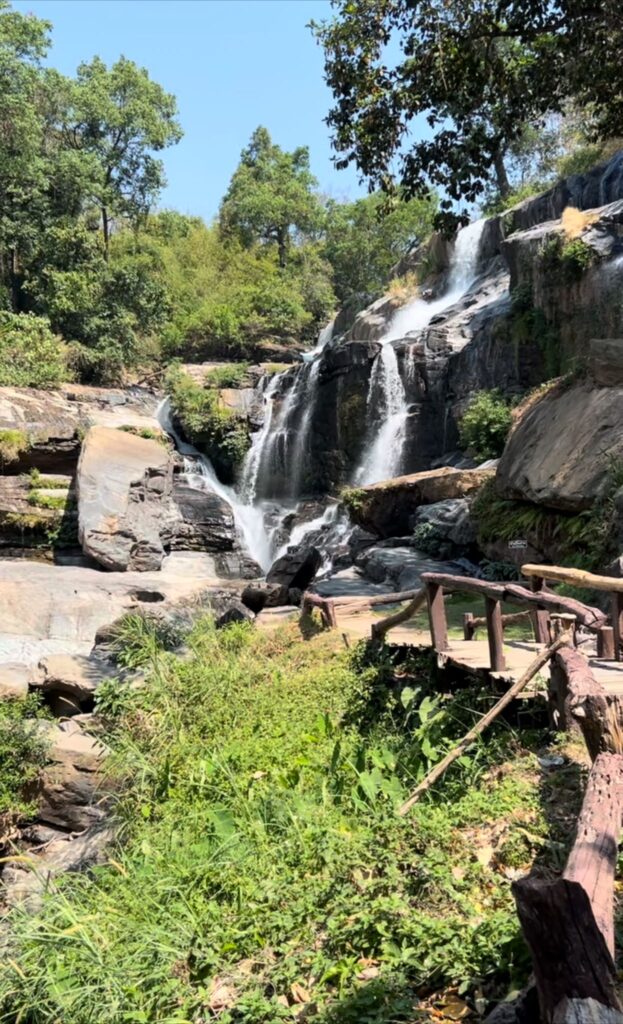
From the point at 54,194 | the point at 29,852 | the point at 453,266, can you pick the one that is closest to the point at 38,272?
the point at 54,194

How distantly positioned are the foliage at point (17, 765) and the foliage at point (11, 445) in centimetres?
1288

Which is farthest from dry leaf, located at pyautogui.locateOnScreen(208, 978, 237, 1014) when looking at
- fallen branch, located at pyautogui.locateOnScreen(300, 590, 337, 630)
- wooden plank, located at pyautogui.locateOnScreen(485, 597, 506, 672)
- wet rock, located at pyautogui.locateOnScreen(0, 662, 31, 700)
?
wet rock, located at pyautogui.locateOnScreen(0, 662, 31, 700)

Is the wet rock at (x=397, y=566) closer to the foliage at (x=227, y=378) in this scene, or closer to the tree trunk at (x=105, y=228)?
the foliage at (x=227, y=378)

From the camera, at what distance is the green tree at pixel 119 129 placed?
3291 centimetres

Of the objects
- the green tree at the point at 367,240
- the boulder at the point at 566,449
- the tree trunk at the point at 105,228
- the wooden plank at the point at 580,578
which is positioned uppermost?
the green tree at the point at 367,240

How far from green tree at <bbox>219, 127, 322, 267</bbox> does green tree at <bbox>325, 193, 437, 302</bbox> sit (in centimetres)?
264

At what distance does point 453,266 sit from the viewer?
1161 inches

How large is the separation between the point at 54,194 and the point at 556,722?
32.8 meters

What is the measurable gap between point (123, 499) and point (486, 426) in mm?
9436

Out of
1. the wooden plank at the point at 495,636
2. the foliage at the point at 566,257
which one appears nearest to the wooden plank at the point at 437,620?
the wooden plank at the point at 495,636

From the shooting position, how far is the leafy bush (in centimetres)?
2554

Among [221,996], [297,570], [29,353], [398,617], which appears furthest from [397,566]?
[29,353]

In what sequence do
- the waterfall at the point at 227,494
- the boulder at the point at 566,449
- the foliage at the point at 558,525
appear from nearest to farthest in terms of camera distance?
the foliage at the point at 558,525 → the boulder at the point at 566,449 → the waterfall at the point at 227,494

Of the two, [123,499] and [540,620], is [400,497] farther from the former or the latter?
[540,620]
